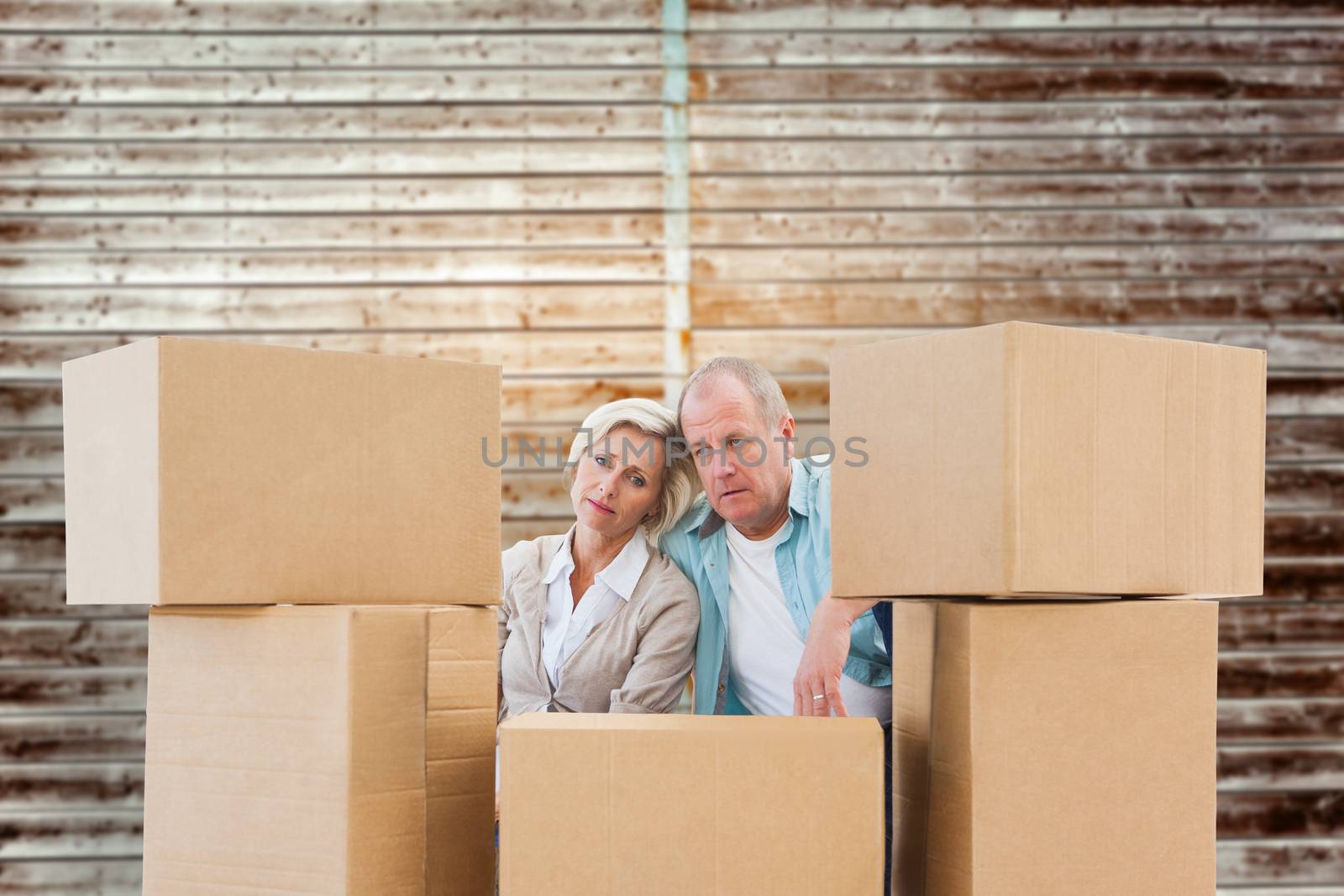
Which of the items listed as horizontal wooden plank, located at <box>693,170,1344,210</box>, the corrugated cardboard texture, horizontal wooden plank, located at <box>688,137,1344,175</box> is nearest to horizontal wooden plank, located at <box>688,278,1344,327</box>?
horizontal wooden plank, located at <box>693,170,1344,210</box>

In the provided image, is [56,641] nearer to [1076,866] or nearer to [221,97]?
[221,97]

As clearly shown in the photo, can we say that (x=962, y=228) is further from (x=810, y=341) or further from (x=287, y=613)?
(x=287, y=613)

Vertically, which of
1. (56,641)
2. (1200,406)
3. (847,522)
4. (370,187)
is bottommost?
(56,641)

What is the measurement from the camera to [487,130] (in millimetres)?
3020

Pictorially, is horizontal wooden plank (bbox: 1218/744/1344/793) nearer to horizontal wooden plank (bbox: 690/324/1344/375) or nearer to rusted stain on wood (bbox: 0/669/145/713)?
horizontal wooden plank (bbox: 690/324/1344/375)

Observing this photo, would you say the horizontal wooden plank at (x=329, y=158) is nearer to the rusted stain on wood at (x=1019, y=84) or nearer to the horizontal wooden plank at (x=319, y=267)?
the horizontal wooden plank at (x=319, y=267)

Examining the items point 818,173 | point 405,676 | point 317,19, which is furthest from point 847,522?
point 317,19

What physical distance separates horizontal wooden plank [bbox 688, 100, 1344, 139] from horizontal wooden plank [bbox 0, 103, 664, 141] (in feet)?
0.18

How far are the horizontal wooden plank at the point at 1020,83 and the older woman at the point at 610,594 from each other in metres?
1.45

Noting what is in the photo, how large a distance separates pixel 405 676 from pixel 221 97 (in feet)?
7.94

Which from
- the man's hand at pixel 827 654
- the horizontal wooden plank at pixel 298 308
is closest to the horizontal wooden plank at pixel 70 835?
the horizontal wooden plank at pixel 298 308

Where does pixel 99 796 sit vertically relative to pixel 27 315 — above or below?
below

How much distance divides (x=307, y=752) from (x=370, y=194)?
2204 mm

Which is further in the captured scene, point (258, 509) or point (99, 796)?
point (99, 796)
